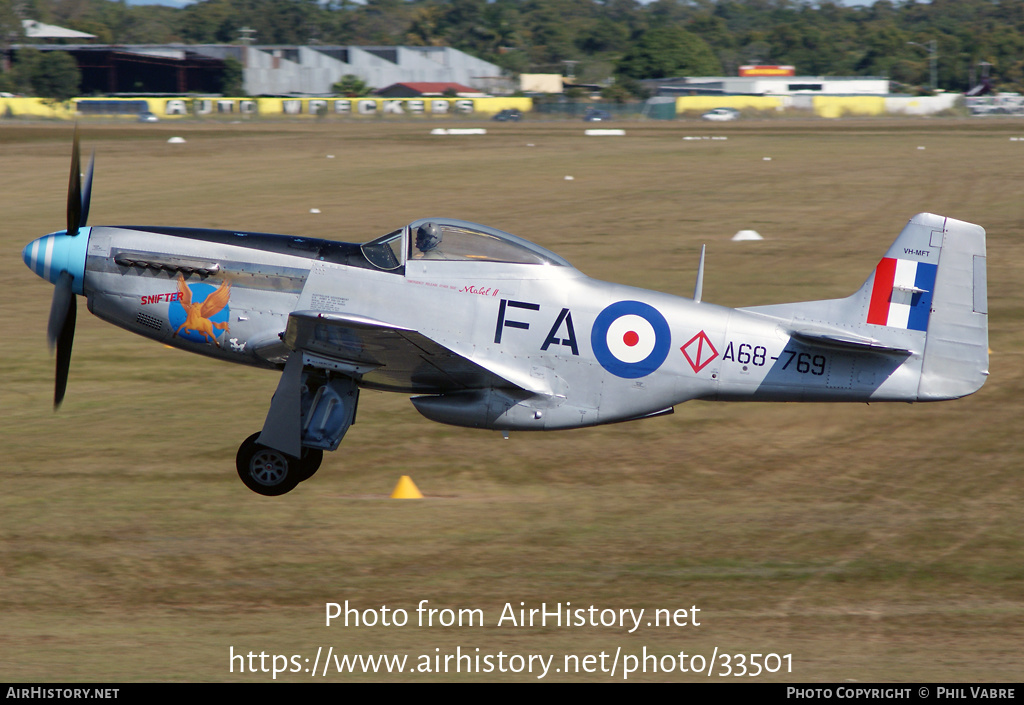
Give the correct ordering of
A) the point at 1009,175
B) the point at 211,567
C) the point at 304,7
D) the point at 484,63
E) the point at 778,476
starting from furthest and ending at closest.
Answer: the point at 304,7
the point at 484,63
the point at 1009,175
the point at 778,476
the point at 211,567

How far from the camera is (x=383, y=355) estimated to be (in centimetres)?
997

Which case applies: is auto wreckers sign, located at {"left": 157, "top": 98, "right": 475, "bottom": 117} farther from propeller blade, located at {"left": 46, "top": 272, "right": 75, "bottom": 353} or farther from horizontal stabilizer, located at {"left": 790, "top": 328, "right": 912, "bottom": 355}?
horizontal stabilizer, located at {"left": 790, "top": 328, "right": 912, "bottom": 355}

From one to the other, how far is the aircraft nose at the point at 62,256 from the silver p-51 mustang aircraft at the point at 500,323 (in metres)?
0.02

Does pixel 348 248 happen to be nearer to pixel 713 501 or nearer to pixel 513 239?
pixel 513 239

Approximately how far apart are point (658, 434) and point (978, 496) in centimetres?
357

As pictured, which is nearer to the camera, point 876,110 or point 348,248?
point 348,248

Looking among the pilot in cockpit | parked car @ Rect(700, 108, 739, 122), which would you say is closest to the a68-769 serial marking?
the pilot in cockpit

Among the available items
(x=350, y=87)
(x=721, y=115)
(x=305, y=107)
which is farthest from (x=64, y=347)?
(x=350, y=87)

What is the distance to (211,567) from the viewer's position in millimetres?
8812

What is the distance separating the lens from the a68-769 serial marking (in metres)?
10.3

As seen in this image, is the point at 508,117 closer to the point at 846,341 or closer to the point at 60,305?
the point at 60,305

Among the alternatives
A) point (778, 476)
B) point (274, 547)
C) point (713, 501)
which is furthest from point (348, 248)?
point (778, 476)

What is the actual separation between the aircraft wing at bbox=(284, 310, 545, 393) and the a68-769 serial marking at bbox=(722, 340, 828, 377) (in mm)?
1960
